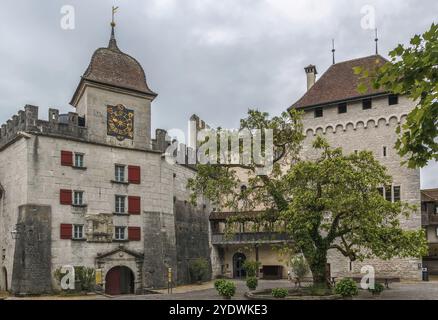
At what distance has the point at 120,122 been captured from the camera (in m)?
33.8

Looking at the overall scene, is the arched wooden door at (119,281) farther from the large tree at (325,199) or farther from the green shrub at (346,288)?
the green shrub at (346,288)

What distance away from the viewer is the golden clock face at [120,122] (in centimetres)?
3325

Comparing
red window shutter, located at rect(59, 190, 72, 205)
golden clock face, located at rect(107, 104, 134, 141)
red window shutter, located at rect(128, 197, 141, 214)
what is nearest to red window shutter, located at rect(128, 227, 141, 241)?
red window shutter, located at rect(128, 197, 141, 214)

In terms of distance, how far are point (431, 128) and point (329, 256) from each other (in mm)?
30187

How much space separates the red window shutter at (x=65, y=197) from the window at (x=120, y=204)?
3.24 metres

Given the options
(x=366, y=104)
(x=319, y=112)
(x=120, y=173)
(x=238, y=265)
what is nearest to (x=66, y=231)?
(x=120, y=173)

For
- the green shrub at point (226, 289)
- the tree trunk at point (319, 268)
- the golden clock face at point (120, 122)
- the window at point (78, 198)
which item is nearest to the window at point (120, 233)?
the window at point (78, 198)

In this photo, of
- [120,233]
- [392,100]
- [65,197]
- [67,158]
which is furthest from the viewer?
[392,100]

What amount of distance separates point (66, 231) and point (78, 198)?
217cm

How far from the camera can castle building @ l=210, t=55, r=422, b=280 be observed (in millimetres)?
35281

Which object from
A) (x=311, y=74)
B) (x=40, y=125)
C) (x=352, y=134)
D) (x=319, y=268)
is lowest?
(x=319, y=268)

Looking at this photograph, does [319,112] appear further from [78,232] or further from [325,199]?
[78,232]

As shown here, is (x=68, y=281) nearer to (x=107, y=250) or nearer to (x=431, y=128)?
(x=107, y=250)

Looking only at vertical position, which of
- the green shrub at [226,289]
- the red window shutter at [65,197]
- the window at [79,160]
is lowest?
the green shrub at [226,289]
